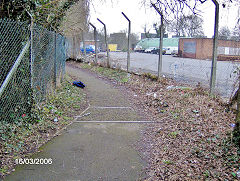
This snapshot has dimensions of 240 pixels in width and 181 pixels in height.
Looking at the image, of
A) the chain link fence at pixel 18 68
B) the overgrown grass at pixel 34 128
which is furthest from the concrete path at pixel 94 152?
the chain link fence at pixel 18 68

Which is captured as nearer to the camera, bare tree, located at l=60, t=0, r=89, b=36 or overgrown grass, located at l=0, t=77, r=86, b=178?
overgrown grass, located at l=0, t=77, r=86, b=178

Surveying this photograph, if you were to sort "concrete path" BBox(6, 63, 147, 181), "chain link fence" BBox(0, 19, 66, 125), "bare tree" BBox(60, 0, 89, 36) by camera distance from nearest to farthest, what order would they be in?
"concrete path" BBox(6, 63, 147, 181), "chain link fence" BBox(0, 19, 66, 125), "bare tree" BBox(60, 0, 89, 36)

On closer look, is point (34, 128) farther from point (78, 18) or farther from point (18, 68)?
point (78, 18)

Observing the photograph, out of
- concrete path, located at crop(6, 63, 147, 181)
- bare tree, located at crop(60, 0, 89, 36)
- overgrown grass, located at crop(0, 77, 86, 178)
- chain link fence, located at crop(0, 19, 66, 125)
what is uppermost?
bare tree, located at crop(60, 0, 89, 36)

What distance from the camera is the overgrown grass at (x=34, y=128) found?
4214 mm

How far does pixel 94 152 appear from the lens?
4539 millimetres

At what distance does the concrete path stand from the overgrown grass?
0.74ft

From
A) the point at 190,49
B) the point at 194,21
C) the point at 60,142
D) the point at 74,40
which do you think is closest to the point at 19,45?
the point at 60,142

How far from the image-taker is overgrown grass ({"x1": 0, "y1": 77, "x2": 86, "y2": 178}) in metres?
4.21

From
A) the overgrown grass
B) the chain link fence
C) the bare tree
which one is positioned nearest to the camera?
the overgrown grass

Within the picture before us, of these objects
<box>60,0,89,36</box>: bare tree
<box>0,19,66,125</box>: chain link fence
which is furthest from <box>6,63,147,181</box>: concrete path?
<box>60,0,89,36</box>: bare tree

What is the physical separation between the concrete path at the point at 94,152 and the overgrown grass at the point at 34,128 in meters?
0.22

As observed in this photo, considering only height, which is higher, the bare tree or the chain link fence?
the bare tree

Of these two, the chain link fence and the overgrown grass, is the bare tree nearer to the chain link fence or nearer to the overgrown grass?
the overgrown grass
